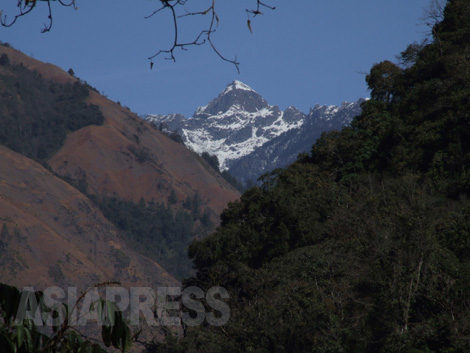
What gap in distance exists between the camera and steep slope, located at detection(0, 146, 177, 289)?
87.1m

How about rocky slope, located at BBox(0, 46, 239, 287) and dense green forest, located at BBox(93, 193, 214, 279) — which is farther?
dense green forest, located at BBox(93, 193, 214, 279)

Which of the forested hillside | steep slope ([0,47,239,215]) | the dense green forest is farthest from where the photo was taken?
steep slope ([0,47,239,215])

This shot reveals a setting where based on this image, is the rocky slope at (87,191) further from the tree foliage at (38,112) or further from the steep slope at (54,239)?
the tree foliage at (38,112)

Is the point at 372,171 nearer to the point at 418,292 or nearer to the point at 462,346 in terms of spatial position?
the point at 418,292

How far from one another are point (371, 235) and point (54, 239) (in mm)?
77549

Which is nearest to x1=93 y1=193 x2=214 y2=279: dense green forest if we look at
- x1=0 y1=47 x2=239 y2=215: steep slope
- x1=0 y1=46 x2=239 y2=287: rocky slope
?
x1=0 y1=46 x2=239 y2=287: rocky slope

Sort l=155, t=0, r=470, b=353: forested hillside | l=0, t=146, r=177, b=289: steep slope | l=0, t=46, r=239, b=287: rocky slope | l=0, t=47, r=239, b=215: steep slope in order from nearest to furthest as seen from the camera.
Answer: l=155, t=0, r=470, b=353: forested hillside < l=0, t=146, r=177, b=289: steep slope < l=0, t=46, r=239, b=287: rocky slope < l=0, t=47, r=239, b=215: steep slope

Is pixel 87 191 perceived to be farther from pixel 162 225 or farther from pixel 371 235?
pixel 371 235

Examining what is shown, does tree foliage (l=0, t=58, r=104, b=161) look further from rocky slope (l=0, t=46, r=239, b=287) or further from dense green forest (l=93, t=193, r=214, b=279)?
dense green forest (l=93, t=193, r=214, b=279)

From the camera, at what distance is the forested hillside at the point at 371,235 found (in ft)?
56.7

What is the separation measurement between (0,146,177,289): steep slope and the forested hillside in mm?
57630

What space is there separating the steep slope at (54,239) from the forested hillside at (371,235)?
189ft

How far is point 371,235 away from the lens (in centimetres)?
2161

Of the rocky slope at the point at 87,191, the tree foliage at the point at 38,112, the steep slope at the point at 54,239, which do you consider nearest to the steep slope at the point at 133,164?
the rocky slope at the point at 87,191
